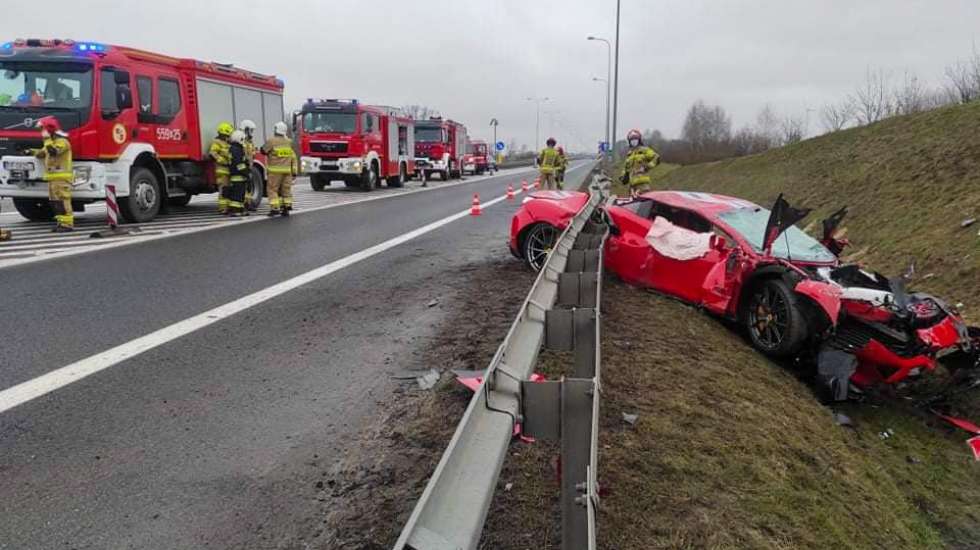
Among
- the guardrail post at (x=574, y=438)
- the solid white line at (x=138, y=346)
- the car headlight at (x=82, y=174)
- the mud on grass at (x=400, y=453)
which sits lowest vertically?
the mud on grass at (x=400, y=453)

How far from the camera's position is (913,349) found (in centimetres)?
512

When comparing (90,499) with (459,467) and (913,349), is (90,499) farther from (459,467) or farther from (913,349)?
(913,349)

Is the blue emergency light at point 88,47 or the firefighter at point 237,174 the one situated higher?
the blue emergency light at point 88,47

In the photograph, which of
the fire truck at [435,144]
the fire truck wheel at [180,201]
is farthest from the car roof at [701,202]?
the fire truck at [435,144]

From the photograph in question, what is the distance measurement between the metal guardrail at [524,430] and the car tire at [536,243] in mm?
4551

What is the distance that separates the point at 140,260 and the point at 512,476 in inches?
268

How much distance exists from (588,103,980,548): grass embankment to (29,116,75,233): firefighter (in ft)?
28.9

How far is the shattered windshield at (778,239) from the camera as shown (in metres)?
6.16

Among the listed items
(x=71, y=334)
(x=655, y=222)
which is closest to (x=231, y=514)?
(x=71, y=334)

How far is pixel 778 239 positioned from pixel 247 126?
11.5 metres

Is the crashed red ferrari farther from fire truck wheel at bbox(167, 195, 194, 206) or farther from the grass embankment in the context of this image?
fire truck wheel at bbox(167, 195, 194, 206)

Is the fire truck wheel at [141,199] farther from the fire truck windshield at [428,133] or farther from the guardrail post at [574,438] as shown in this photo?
the fire truck windshield at [428,133]

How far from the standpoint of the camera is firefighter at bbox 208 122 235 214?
43.1ft

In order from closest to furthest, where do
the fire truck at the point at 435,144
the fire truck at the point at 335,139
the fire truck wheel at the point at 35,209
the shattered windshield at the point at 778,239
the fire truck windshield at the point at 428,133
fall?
the shattered windshield at the point at 778,239 → the fire truck wheel at the point at 35,209 → the fire truck at the point at 335,139 → the fire truck at the point at 435,144 → the fire truck windshield at the point at 428,133
